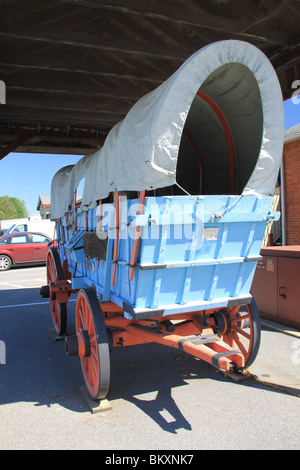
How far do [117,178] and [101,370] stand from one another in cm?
177

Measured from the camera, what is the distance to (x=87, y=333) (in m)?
3.62

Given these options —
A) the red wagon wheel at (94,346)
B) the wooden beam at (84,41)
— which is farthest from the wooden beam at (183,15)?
the red wagon wheel at (94,346)

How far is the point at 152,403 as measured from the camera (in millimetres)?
3486

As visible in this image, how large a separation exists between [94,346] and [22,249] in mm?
12826

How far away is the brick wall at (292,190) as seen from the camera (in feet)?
33.7

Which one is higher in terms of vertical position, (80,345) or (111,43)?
(111,43)

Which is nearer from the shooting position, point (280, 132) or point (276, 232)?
point (280, 132)

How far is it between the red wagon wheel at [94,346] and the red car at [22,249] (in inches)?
471

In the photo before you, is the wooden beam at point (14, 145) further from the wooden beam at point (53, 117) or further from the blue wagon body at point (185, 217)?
the blue wagon body at point (185, 217)

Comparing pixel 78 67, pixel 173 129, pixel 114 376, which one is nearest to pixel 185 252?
pixel 173 129

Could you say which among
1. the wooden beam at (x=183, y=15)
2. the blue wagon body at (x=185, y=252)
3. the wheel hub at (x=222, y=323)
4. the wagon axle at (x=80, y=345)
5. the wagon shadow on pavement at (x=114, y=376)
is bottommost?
the wagon shadow on pavement at (x=114, y=376)

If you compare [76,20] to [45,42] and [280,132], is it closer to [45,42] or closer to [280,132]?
[45,42]

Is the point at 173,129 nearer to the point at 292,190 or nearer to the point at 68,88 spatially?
the point at 68,88
